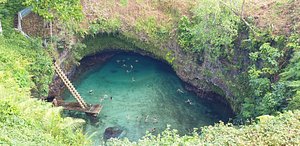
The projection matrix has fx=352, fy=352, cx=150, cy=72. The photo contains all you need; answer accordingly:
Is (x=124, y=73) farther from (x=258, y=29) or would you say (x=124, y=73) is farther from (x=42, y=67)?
(x=258, y=29)

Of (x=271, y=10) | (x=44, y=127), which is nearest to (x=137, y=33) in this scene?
(x=271, y=10)

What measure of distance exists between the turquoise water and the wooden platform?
408 mm

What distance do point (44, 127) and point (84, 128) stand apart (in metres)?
6.50

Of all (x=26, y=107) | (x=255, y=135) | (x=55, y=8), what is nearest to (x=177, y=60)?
(x=55, y=8)

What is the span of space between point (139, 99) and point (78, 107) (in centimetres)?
382

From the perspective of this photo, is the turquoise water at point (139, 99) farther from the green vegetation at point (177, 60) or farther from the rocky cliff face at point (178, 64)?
the green vegetation at point (177, 60)

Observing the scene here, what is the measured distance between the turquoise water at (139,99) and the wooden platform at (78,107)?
0.41m

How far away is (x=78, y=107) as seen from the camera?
66.4ft

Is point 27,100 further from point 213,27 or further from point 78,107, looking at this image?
point 213,27

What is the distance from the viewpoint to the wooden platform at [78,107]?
65.9 feet

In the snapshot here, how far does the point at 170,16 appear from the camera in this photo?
76.8ft

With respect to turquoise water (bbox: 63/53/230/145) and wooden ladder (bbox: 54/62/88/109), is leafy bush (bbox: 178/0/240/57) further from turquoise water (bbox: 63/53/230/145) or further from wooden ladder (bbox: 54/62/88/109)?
wooden ladder (bbox: 54/62/88/109)

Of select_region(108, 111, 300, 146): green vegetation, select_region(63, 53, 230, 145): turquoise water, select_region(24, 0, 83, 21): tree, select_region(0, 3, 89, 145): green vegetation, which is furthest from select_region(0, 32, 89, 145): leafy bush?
select_region(63, 53, 230, 145): turquoise water

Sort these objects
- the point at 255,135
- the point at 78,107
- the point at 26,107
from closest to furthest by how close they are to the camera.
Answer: the point at 255,135 → the point at 26,107 → the point at 78,107
